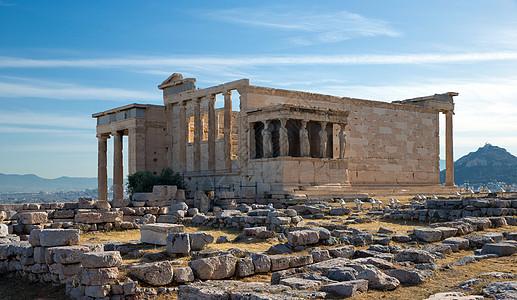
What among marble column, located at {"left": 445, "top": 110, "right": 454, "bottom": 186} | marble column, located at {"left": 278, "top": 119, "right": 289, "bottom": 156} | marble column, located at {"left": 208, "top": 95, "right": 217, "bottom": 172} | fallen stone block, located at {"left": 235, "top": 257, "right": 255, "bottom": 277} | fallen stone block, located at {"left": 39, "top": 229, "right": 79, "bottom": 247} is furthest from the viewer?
marble column, located at {"left": 445, "top": 110, "right": 454, "bottom": 186}

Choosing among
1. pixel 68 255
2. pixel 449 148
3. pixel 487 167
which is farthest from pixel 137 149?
pixel 487 167

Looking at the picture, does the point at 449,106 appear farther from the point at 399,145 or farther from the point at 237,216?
the point at 237,216

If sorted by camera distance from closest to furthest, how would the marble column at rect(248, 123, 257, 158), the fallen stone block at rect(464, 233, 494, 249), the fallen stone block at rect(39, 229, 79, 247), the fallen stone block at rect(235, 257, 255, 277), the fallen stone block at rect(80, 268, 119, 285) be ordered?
the fallen stone block at rect(80, 268, 119, 285) → the fallen stone block at rect(235, 257, 255, 277) → the fallen stone block at rect(39, 229, 79, 247) → the fallen stone block at rect(464, 233, 494, 249) → the marble column at rect(248, 123, 257, 158)

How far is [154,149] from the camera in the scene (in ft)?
99.6

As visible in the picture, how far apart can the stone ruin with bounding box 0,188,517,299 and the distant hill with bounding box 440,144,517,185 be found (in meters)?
80.8

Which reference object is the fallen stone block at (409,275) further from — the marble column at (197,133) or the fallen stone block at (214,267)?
the marble column at (197,133)

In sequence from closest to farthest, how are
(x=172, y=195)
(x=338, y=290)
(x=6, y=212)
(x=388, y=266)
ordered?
(x=338, y=290), (x=388, y=266), (x=6, y=212), (x=172, y=195)

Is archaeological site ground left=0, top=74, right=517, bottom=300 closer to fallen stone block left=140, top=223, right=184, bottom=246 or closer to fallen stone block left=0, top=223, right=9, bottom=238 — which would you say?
fallen stone block left=140, top=223, right=184, bottom=246

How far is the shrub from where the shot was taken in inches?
1062

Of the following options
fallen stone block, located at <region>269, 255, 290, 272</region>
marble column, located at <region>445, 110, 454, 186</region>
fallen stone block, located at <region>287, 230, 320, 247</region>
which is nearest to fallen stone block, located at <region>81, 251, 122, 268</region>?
fallen stone block, located at <region>269, 255, 290, 272</region>

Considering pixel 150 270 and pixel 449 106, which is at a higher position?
pixel 449 106

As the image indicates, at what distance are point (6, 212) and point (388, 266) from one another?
1171 centimetres

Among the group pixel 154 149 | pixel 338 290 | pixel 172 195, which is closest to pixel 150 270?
pixel 338 290

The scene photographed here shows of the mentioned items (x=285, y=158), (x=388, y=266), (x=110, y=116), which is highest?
(x=110, y=116)
